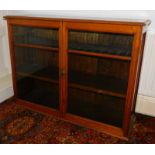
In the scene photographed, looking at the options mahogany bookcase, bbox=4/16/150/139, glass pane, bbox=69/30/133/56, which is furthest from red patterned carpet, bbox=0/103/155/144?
glass pane, bbox=69/30/133/56

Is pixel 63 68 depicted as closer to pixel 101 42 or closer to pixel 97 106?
pixel 101 42

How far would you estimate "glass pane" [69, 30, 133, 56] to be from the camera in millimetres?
1641

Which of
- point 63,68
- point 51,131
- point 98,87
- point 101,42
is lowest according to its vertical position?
point 51,131

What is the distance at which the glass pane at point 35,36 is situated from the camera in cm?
194

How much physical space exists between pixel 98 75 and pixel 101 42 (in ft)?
1.28

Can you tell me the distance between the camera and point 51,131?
1.84 metres

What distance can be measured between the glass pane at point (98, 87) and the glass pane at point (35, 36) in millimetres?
292

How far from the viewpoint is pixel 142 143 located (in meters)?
1.70

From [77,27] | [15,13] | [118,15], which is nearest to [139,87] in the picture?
[118,15]

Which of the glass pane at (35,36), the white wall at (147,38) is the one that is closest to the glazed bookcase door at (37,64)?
the glass pane at (35,36)

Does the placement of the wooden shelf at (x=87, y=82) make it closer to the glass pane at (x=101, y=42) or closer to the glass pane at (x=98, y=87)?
the glass pane at (x=98, y=87)

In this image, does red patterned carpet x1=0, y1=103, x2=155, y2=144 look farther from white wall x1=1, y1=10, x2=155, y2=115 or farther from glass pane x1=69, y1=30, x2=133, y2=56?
glass pane x1=69, y1=30, x2=133, y2=56

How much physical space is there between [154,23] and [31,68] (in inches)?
54.8

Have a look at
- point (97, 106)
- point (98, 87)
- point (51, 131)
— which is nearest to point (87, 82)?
point (98, 87)
